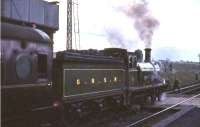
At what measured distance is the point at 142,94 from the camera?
2227 centimetres

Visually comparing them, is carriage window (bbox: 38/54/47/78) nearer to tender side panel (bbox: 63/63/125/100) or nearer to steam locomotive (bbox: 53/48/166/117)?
steam locomotive (bbox: 53/48/166/117)

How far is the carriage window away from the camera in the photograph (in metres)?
11.2

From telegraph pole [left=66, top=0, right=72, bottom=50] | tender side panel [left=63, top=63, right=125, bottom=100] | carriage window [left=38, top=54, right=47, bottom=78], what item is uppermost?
telegraph pole [left=66, top=0, right=72, bottom=50]

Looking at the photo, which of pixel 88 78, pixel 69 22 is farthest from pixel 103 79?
pixel 69 22

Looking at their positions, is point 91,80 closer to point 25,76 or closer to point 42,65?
point 42,65

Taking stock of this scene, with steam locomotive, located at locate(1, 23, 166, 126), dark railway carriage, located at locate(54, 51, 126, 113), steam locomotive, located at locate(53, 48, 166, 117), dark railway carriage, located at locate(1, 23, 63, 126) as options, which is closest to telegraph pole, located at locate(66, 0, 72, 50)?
steam locomotive, located at locate(53, 48, 166, 117)

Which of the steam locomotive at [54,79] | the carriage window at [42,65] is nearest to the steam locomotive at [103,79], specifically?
the steam locomotive at [54,79]

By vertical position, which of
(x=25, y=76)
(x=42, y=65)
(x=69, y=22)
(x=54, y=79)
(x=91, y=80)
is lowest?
(x=91, y=80)

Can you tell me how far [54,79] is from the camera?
42.3 ft

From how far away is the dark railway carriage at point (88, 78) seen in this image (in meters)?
13.1

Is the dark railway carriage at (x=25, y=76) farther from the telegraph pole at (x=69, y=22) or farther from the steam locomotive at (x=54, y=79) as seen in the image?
the telegraph pole at (x=69, y=22)

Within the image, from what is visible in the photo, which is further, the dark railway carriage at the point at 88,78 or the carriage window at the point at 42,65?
the dark railway carriage at the point at 88,78

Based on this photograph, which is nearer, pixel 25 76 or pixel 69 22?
pixel 25 76

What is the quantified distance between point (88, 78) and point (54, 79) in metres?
2.58
